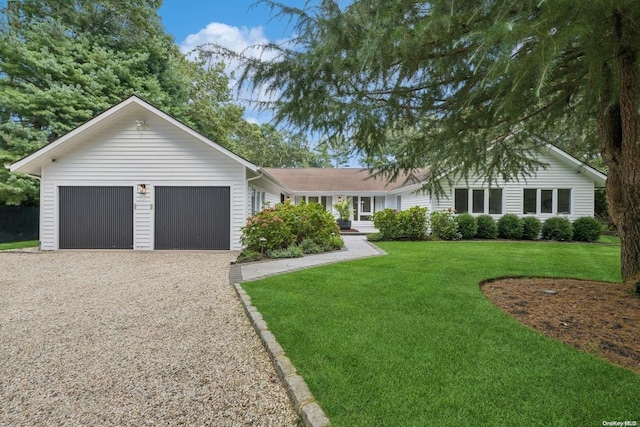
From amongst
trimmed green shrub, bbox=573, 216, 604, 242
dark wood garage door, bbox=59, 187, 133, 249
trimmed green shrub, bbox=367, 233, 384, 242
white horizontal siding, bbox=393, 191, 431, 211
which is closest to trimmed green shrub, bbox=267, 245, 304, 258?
dark wood garage door, bbox=59, 187, 133, 249

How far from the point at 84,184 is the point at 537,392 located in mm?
12150

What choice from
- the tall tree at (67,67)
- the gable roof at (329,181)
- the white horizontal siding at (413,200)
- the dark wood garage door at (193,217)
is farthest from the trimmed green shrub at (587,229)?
the tall tree at (67,67)

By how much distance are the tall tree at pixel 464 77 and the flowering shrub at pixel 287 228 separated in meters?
4.50

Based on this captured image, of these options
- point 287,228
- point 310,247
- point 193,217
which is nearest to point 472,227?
point 310,247

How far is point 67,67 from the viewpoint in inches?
605

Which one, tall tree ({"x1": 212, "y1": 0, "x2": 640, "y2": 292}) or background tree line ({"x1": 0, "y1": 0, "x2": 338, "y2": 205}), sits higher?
background tree line ({"x1": 0, "y1": 0, "x2": 338, "y2": 205})

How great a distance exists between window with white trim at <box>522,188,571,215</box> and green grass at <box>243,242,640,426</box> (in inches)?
454

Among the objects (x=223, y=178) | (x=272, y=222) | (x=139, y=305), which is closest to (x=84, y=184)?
(x=223, y=178)

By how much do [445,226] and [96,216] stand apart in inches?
497

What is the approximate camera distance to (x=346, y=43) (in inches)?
132

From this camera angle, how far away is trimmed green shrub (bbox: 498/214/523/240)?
1348 cm

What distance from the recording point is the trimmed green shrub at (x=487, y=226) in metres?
13.5

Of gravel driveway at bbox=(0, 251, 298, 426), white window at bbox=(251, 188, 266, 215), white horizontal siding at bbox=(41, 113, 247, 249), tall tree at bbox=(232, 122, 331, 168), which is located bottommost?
gravel driveway at bbox=(0, 251, 298, 426)

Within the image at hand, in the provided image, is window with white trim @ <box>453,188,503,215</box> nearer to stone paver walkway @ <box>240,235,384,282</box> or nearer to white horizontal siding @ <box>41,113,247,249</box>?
stone paver walkway @ <box>240,235,384,282</box>
